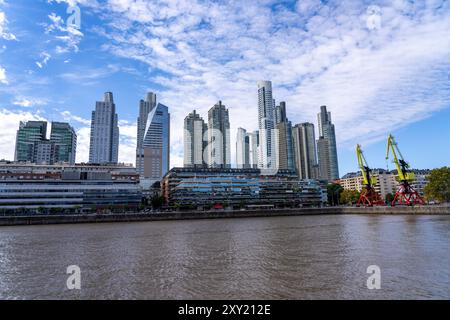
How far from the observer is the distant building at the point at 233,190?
146 m

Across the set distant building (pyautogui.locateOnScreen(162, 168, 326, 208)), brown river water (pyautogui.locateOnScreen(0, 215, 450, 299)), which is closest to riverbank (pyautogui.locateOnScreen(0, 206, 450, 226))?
distant building (pyautogui.locateOnScreen(162, 168, 326, 208))

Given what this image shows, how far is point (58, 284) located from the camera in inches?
723

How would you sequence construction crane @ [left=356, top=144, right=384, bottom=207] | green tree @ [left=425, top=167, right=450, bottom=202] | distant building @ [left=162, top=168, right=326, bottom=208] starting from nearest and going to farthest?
green tree @ [left=425, top=167, right=450, bottom=202], construction crane @ [left=356, top=144, right=384, bottom=207], distant building @ [left=162, top=168, right=326, bottom=208]

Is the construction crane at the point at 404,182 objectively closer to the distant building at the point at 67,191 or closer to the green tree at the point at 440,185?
the green tree at the point at 440,185

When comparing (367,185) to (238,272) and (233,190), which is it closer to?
(233,190)

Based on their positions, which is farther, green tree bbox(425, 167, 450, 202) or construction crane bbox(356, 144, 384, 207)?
construction crane bbox(356, 144, 384, 207)

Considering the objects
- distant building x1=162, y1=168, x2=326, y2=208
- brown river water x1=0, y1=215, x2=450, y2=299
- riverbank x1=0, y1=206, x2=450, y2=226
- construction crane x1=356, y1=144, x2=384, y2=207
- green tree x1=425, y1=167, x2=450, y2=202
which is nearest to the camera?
brown river water x1=0, y1=215, x2=450, y2=299

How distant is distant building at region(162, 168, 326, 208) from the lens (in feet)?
480

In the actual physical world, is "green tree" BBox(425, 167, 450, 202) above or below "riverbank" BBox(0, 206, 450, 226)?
above

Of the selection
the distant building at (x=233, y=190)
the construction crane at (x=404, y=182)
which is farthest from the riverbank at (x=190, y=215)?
the distant building at (x=233, y=190)

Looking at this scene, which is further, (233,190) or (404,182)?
(233,190)

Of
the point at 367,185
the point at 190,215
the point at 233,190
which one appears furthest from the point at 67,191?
the point at 367,185

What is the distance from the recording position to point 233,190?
507 ft

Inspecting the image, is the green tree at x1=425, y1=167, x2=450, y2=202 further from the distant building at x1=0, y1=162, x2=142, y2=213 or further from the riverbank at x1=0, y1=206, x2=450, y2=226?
the distant building at x1=0, y1=162, x2=142, y2=213
